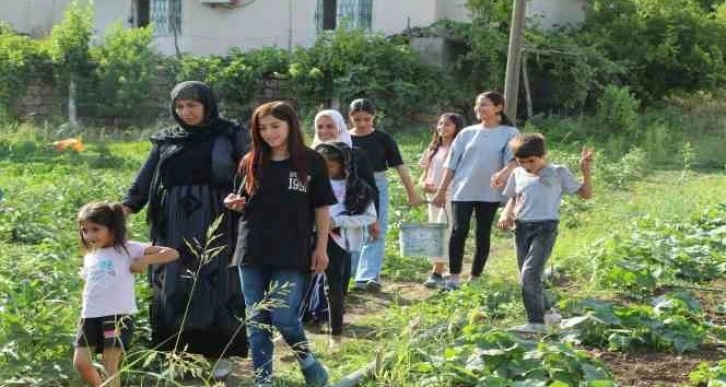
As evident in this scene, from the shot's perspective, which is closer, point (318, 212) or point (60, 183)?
point (318, 212)

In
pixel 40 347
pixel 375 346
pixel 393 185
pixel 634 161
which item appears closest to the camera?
pixel 40 347

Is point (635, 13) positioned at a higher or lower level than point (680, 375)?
higher

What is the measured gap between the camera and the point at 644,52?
23.5 m

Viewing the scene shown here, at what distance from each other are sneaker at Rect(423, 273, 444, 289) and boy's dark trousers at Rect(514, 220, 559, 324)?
5.90 ft

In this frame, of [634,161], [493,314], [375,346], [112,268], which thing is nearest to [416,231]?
[493,314]

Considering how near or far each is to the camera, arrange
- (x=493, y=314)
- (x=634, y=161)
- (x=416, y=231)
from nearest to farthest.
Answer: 1. (x=493, y=314)
2. (x=416, y=231)
3. (x=634, y=161)

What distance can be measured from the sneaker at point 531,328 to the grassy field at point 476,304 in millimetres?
117

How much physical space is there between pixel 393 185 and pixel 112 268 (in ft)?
28.1

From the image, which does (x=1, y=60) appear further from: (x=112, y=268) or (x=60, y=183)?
(x=112, y=268)

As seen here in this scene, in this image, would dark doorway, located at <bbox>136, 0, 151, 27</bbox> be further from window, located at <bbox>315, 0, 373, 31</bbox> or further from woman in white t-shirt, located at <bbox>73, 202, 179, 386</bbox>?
woman in white t-shirt, located at <bbox>73, 202, 179, 386</bbox>

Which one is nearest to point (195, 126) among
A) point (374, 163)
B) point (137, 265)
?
point (137, 265)

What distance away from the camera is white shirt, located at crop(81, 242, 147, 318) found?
196 inches

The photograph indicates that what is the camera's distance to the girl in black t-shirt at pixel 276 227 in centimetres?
520

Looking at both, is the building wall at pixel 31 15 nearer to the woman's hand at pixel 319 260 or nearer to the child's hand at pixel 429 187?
the child's hand at pixel 429 187
